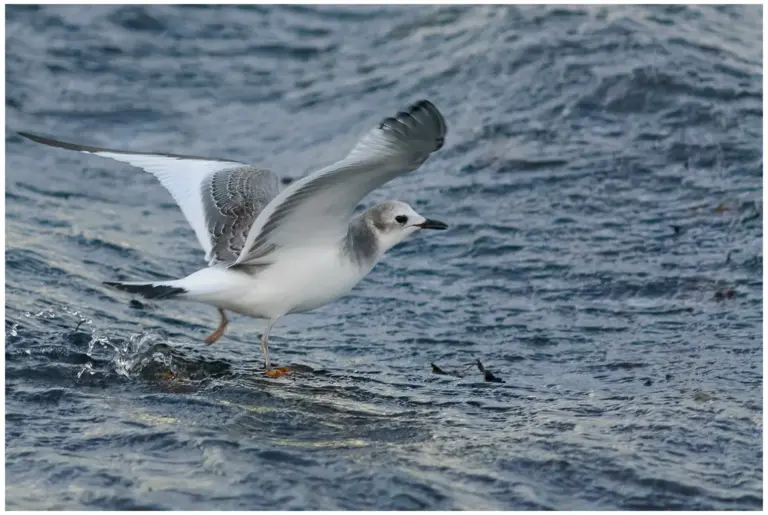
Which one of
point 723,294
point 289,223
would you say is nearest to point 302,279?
point 289,223

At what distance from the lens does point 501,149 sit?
38.1 ft

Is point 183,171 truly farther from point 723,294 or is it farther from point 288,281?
point 723,294

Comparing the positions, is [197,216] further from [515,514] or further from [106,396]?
[515,514]

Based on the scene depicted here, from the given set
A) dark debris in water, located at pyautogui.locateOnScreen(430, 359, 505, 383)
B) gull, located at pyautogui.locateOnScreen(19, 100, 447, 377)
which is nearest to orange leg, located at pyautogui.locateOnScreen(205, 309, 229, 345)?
gull, located at pyautogui.locateOnScreen(19, 100, 447, 377)

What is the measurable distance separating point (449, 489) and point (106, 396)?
2192 mm

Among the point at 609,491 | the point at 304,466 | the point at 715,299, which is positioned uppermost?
the point at 715,299

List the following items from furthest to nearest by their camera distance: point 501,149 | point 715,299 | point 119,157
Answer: point 501,149
point 715,299
point 119,157

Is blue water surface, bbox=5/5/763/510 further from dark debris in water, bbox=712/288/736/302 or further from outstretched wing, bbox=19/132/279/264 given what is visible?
outstretched wing, bbox=19/132/279/264

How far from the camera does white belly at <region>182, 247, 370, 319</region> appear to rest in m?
6.93

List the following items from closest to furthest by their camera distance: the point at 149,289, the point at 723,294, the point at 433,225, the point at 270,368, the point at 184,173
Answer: the point at 149,289, the point at 433,225, the point at 270,368, the point at 184,173, the point at 723,294

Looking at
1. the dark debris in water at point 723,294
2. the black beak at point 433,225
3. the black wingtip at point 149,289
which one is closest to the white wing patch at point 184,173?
the black wingtip at point 149,289

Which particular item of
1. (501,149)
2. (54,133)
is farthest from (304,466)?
(54,133)

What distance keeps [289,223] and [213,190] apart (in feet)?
4.71

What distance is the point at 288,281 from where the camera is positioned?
698cm
